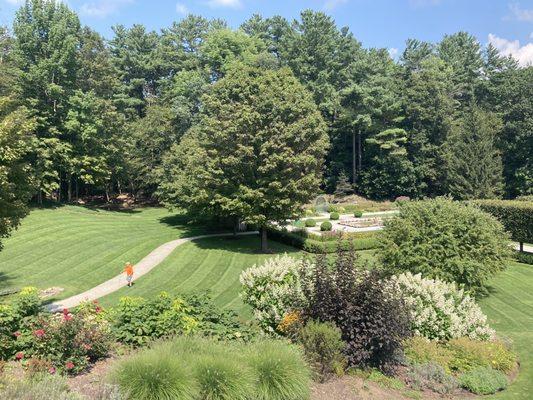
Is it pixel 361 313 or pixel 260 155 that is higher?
pixel 260 155

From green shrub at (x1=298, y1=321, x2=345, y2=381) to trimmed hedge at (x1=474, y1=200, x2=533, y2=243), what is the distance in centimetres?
2264

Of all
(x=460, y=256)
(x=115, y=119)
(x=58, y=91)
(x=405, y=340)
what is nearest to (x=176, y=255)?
(x=460, y=256)

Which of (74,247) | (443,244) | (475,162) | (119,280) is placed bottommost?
(119,280)

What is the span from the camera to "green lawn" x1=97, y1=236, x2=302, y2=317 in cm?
2033

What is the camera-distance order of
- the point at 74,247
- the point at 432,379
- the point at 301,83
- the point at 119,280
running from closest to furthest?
the point at 432,379 → the point at 119,280 → the point at 74,247 → the point at 301,83

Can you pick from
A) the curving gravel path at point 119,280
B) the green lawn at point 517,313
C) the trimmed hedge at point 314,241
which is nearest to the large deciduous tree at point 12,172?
the curving gravel path at point 119,280

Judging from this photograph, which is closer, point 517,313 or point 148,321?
point 148,321

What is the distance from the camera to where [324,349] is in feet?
30.0

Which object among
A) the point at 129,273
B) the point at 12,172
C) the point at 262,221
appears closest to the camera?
the point at 12,172

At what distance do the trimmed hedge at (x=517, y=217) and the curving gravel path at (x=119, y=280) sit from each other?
2029 centimetres

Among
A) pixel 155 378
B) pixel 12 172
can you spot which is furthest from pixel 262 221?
pixel 155 378

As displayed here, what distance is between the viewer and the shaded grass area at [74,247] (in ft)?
71.5

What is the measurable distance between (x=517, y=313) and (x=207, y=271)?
47.7ft

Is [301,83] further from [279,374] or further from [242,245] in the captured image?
[279,374]
